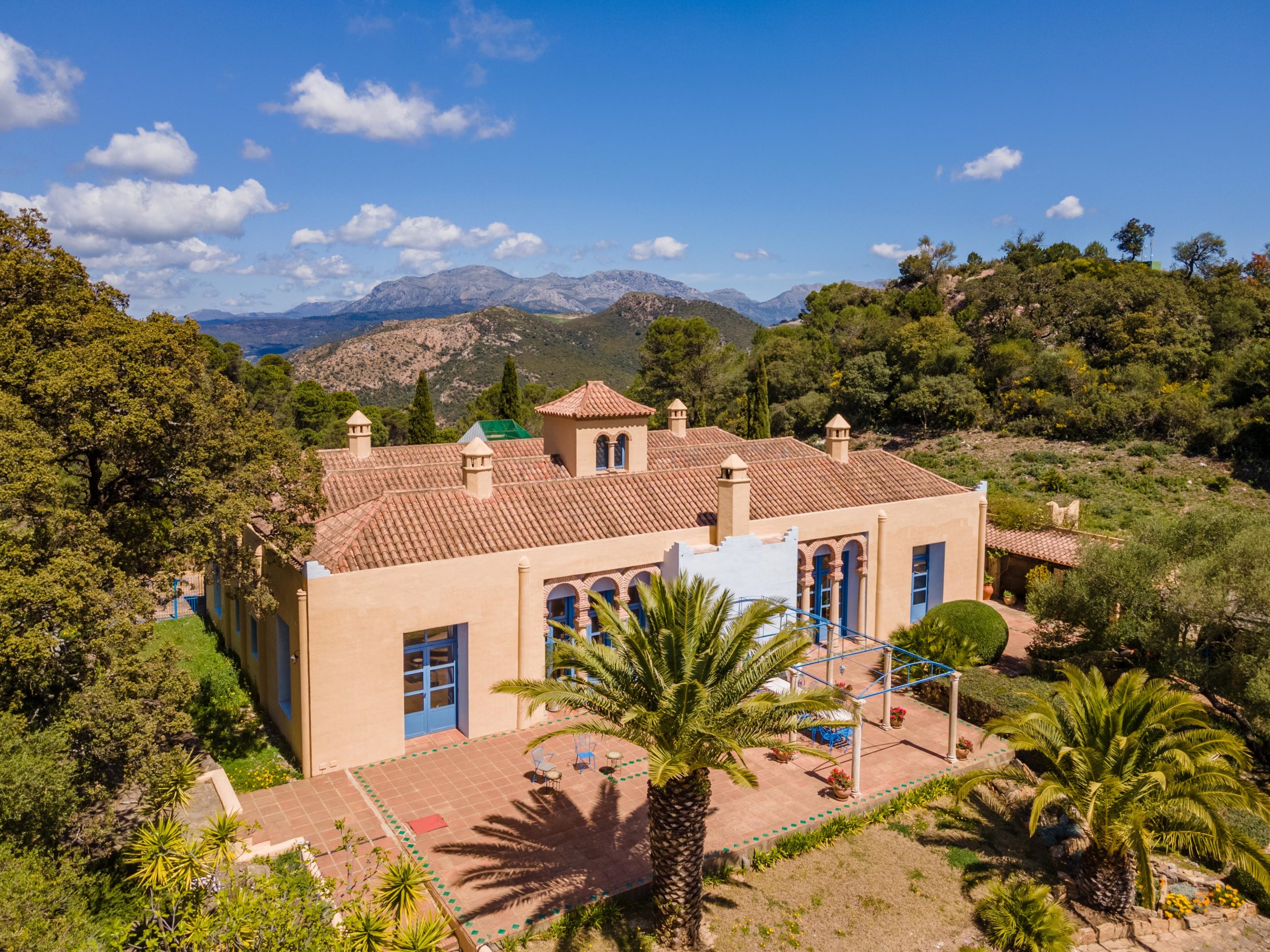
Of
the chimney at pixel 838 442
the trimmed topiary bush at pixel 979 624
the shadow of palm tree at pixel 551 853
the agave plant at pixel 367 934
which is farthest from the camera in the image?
the chimney at pixel 838 442

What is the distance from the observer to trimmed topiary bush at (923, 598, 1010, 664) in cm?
2314

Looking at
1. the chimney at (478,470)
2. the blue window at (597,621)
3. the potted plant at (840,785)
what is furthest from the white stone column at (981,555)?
the chimney at (478,470)

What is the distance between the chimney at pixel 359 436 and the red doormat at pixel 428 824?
626 inches

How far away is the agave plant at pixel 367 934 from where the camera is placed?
31.0ft

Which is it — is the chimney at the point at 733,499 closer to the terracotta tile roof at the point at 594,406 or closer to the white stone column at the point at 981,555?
the terracotta tile roof at the point at 594,406

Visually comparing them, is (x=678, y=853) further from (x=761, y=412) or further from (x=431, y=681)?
(x=761, y=412)

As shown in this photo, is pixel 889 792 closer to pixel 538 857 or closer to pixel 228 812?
pixel 538 857

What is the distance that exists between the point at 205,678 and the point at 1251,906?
23958 mm

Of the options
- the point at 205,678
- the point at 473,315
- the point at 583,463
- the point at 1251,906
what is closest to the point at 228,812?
the point at 205,678

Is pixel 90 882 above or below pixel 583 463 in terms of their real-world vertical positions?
below

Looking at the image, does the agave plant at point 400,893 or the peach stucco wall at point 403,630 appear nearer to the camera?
the agave plant at point 400,893

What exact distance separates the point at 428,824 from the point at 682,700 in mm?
6825

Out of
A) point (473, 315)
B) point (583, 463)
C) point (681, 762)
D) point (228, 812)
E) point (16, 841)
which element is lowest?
point (228, 812)

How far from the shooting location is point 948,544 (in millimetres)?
26266
